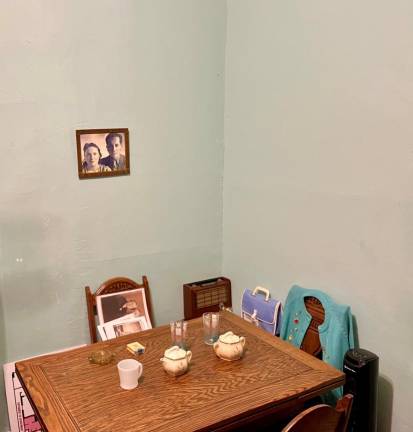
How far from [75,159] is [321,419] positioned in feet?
5.32

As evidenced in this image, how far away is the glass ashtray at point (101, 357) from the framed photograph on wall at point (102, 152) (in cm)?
90

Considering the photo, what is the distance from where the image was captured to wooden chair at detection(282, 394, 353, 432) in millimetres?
1297

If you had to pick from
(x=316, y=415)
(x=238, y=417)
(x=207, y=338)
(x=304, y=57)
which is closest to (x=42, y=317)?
(x=207, y=338)

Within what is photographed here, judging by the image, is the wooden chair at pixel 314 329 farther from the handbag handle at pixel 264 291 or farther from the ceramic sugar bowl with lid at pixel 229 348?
the ceramic sugar bowl with lid at pixel 229 348

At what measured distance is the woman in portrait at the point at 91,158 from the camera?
7.77 ft

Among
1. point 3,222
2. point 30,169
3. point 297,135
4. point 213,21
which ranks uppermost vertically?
point 213,21

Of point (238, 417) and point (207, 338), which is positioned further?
point (207, 338)

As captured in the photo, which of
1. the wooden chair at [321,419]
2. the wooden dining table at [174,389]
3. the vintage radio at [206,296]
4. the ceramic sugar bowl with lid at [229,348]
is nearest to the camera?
the wooden chair at [321,419]

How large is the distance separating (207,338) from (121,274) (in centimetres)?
74

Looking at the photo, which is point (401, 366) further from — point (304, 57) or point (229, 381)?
point (304, 57)

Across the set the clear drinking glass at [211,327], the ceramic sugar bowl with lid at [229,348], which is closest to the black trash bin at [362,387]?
the ceramic sugar bowl with lid at [229,348]

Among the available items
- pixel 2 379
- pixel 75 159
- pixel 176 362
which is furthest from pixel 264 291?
pixel 2 379

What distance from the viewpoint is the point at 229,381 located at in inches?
68.7

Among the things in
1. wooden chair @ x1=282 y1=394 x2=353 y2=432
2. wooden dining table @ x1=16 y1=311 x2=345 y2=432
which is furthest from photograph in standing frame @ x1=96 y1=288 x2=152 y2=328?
wooden chair @ x1=282 y1=394 x2=353 y2=432
